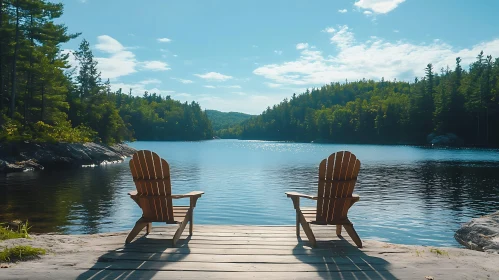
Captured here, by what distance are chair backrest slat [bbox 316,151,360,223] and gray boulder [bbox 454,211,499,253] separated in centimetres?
397

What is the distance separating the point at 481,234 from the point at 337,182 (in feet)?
17.1

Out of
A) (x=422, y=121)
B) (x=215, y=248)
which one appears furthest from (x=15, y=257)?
(x=422, y=121)

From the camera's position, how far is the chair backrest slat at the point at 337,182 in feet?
17.3

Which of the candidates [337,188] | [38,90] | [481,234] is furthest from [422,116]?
[337,188]

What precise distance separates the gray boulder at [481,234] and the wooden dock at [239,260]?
3.48m

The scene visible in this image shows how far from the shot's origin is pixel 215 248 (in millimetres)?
4918

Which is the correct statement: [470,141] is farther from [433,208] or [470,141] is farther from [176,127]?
[176,127]

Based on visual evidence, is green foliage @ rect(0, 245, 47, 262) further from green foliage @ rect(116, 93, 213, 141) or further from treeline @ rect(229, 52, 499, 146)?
green foliage @ rect(116, 93, 213, 141)

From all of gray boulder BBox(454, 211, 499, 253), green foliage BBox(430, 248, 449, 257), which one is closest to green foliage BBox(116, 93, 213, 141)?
gray boulder BBox(454, 211, 499, 253)

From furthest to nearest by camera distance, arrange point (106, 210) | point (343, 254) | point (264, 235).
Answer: point (106, 210) < point (264, 235) < point (343, 254)

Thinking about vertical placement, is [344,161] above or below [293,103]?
below

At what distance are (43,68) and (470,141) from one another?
72131 mm

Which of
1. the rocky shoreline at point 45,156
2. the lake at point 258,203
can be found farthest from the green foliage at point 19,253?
the rocky shoreline at point 45,156

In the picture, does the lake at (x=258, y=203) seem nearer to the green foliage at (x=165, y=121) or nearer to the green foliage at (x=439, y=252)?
the green foliage at (x=439, y=252)
